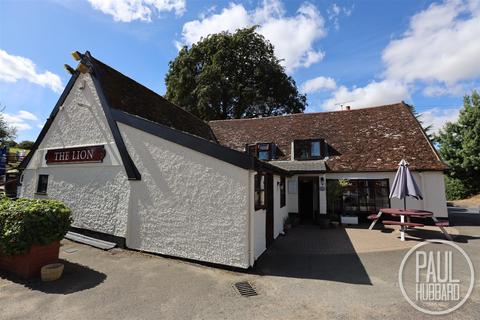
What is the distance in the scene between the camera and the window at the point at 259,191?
774 centimetres

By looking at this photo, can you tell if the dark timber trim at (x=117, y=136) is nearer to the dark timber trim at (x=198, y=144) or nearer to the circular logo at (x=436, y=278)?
the dark timber trim at (x=198, y=144)

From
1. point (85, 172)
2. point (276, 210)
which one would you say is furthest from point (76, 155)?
point (276, 210)

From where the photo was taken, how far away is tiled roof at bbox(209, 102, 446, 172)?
14.1 m

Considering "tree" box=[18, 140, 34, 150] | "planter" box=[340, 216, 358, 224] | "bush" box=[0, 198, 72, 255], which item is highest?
"tree" box=[18, 140, 34, 150]

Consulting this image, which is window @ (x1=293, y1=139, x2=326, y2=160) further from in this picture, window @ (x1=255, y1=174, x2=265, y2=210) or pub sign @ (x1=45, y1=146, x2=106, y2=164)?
pub sign @ (x1=45, y1=146, x2=106, y2=164)

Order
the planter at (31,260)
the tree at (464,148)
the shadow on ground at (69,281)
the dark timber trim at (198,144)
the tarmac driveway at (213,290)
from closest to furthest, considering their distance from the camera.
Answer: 1. the tarmac driveway at (213,290)
2. the shadow on ground at (69,281)
3. the planter at (31,260)
4. the dark timber trim at (198,144)
5. the tree at (464,148)

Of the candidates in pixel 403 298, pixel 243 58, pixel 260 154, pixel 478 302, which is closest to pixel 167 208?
pixel 403 298

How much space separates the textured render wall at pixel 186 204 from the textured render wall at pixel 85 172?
80 centimetres

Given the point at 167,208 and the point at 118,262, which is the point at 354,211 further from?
the point at 118,262

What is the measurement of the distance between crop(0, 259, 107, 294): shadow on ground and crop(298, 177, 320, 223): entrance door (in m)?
11.5

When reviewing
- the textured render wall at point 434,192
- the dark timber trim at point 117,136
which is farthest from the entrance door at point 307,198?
the dark timber trim at point 117,136

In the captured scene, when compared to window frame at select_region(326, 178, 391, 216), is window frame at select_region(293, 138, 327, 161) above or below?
above

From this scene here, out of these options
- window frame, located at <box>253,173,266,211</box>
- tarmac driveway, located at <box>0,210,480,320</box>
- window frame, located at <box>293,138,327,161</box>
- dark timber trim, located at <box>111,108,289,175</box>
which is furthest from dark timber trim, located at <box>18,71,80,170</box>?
window frame, located at <box>293,138,327,161</box>

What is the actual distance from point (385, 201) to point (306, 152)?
5.00 meters
